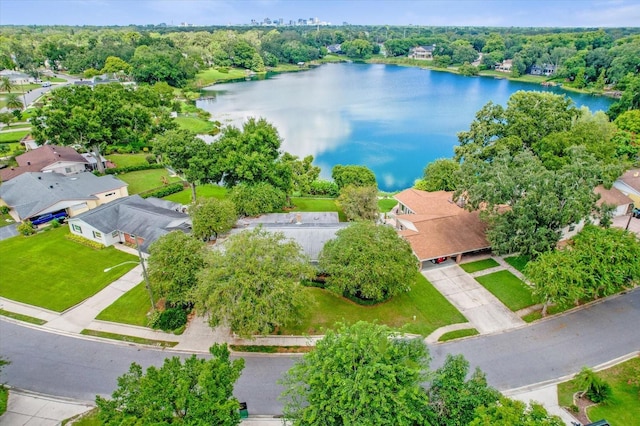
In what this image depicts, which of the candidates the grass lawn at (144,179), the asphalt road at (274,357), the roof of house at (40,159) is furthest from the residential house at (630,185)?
the roof of house at (40,159)

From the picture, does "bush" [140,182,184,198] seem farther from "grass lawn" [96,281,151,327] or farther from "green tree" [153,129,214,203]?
"grass lawn" [96,281,151,327]

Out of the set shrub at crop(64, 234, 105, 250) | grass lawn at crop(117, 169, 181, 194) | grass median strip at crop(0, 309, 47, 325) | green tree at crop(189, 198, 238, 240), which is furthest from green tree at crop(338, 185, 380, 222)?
grass lawn at crop(117, 169, 181, 194)

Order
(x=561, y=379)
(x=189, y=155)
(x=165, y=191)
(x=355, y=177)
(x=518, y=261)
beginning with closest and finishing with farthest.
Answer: (x=561, y=379), (x=518, y=261), (x=189, y=155), (x=355, y=177), (x=165, y=191)

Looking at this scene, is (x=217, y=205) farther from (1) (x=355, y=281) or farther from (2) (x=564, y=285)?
(2) (x=564, y=285)

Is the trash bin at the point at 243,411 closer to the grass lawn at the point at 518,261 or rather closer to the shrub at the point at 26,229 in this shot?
the grass lawn at the point at 518,261

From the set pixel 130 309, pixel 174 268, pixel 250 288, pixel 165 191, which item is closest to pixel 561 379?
pixel 250 288

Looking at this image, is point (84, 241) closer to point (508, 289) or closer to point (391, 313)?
point (391, 313)
